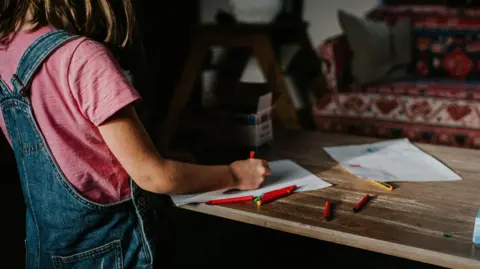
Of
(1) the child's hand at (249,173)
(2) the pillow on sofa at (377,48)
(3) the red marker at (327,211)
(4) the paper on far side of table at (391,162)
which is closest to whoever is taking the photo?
(3) the red marker at (327,211)

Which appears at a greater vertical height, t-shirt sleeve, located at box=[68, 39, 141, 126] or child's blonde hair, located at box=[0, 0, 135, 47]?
child's blonde hair, located at box=[0, 0, 135, 47]

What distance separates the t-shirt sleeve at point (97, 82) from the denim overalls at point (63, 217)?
10 cm

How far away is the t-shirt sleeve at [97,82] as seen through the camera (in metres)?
0.86

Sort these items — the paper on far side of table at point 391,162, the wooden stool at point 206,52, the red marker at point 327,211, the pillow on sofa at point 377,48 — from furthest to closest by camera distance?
1. the pillow on sofa at point 377,48
2. the wooden stool at point 206,52
3. the paper on far side of table at point 391,162
4. the red marker at point 327,211

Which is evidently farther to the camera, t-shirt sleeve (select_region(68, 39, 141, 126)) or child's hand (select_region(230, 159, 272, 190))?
child's hand (select_region(230, 159, 272, 190))

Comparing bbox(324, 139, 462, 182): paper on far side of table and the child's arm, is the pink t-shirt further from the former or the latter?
bbox(324, 139, 462, 182): paper on far side of table

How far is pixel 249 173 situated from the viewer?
3.74 feet

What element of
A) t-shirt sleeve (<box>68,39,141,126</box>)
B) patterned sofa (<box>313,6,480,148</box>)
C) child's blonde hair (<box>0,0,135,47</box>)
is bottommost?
patterned sofa (<box>313,6,480,148</box>)

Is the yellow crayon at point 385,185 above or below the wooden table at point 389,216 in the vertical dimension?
above

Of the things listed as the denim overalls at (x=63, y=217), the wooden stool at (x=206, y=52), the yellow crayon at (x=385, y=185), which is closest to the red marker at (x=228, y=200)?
the denim overalls at (x=63, y=217)

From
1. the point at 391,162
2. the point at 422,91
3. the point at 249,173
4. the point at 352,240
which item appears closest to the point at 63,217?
the point at 249,173

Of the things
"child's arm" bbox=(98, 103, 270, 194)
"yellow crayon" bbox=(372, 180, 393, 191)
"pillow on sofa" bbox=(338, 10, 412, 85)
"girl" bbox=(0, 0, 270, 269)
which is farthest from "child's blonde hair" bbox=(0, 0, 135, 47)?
"pillow on sofa" bbox=(338, 10, 412, 85)

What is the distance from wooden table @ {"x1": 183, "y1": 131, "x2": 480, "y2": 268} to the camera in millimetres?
920

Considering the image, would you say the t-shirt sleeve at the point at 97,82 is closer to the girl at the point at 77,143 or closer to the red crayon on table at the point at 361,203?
the girl at the point at 77,143
